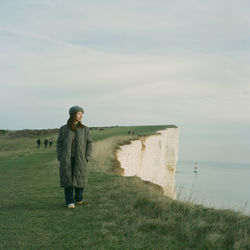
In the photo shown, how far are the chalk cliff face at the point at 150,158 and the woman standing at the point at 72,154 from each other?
930 centimetres

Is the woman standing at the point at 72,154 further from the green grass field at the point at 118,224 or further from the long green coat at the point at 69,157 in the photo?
the green grass field at the point at 118,224

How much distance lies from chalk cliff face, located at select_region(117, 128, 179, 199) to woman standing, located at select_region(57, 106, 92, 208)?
9296 millimetres

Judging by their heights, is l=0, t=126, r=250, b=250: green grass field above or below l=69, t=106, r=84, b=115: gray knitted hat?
below

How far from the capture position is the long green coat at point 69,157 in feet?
22.3

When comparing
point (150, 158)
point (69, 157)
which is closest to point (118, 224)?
point (69, 157)

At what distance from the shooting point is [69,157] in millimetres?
6828

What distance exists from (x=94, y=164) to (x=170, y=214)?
35.0ft

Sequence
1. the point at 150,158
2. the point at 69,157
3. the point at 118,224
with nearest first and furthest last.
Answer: the point at 118,224 → the point at 69,157 → the point at 150,158

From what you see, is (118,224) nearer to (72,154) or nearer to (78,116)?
(72,154)

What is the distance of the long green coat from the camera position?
22.3 feet

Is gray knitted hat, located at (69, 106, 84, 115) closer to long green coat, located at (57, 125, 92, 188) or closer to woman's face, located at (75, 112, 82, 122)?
woman's face, located at (75, 112, 82, 122)

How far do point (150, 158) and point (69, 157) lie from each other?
2929 centimetres

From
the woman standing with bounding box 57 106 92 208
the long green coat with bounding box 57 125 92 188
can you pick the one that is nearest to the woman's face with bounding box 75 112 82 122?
the woman standing with bounding box 57 106 92 208

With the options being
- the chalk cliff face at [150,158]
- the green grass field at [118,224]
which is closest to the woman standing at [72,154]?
the green grass field at [118,224]
